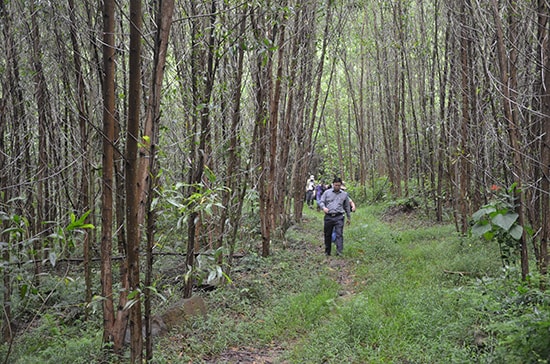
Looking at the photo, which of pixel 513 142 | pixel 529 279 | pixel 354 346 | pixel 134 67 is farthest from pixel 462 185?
pixel 134 67

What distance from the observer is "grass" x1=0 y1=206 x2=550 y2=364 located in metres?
3.45

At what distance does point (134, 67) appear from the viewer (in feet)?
7.54

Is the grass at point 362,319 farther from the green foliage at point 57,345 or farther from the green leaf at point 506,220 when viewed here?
the green leaf at point 506,220

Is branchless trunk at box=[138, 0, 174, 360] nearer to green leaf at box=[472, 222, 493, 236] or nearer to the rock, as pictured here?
the rock

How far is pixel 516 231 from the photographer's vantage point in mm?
4160

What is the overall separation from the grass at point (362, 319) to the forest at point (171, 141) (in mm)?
162

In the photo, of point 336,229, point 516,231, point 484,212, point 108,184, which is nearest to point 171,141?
point 108,184

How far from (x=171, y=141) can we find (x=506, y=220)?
15.9 feet

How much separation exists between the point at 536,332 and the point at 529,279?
1139mm

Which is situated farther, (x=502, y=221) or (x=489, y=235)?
(x=489, y=235)

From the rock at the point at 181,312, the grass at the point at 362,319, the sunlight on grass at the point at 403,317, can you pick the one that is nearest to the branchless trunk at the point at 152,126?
the grass at the point at 362,319

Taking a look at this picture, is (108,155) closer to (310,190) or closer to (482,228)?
(482,228)

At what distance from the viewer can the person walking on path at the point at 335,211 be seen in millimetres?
8328

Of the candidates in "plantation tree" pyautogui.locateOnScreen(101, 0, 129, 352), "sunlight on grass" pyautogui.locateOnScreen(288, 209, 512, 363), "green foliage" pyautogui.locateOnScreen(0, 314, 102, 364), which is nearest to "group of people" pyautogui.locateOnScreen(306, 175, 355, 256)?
"sunlight on grass" pyautogui.locateOnScreen(288, 209, 512, 363)
